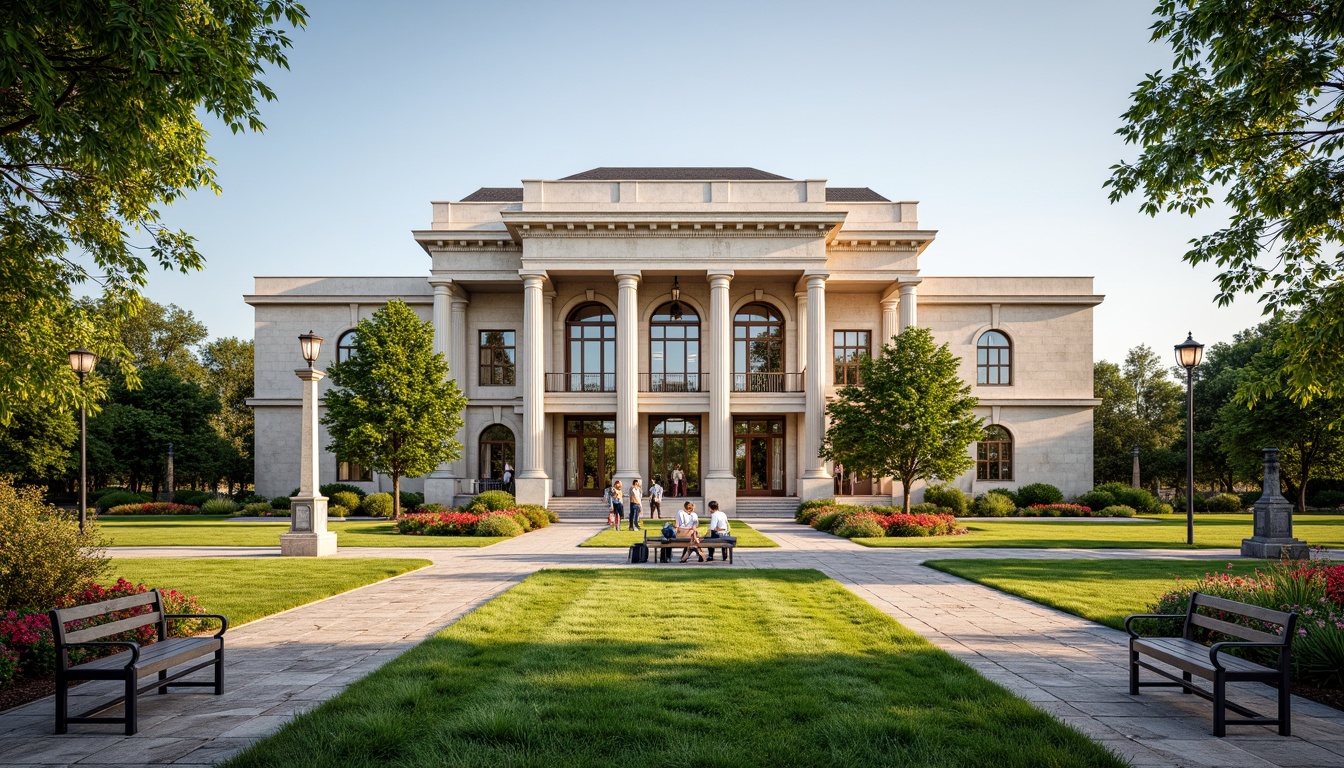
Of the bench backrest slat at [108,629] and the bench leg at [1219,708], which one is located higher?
the bench backrest slat at [108,629]

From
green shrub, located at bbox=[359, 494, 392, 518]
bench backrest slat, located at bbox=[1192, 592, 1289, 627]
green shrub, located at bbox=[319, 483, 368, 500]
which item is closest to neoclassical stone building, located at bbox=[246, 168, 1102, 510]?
green shrub, located at bbox=[319, 483, 368, 500]

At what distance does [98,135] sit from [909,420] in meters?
24.8

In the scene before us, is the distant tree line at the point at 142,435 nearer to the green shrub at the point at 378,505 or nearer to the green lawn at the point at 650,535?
the green shrub at the point at 378,505

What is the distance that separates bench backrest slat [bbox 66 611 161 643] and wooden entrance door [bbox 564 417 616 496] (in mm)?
32003

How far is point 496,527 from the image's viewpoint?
23844 mm

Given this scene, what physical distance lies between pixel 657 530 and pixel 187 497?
28816 millimetres

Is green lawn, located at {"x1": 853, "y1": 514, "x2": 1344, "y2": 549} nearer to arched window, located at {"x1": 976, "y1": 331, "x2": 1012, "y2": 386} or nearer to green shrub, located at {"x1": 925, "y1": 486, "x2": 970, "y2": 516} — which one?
green shrub, located at {"x1": 925, "y1": 486, "x2": 970, "y2": 516}

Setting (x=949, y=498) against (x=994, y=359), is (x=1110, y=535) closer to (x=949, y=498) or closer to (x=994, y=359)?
(x=949, y=498)

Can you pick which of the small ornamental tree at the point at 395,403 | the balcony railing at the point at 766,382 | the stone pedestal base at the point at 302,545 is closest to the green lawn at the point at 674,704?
the stone pedestal base at the point at 302,545

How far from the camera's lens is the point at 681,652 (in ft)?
25.7

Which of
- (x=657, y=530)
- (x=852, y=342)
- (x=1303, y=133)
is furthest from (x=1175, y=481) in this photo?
(x=1303, y=133)

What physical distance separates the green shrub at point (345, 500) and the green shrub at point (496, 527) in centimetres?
1262

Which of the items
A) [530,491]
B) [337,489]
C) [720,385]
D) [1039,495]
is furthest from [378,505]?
[1039,495]

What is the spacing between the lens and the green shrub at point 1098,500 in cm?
3594
